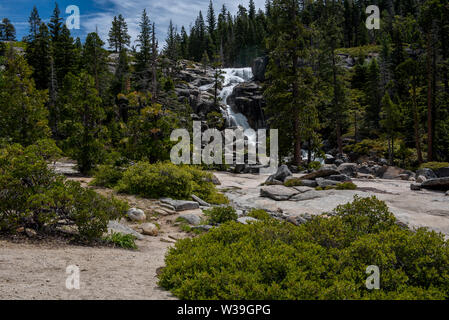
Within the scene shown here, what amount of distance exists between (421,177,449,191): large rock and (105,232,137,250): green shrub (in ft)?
49.5

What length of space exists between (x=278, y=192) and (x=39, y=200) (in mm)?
11282

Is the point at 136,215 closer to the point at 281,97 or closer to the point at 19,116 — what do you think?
the point at 19,116

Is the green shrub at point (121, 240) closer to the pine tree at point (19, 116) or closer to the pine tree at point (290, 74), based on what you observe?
the pine tree at point (19, 116)

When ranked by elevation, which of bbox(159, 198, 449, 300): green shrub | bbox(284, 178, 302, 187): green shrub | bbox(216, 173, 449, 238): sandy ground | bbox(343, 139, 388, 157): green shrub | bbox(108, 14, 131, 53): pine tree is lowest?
bbox(216, 173, 449, 238): sandy ground

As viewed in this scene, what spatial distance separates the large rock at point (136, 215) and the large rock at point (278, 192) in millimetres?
7225

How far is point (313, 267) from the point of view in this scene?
409 cm

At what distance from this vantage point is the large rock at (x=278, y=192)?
15138 millimetres

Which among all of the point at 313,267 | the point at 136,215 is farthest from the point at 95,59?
the point at 313,267

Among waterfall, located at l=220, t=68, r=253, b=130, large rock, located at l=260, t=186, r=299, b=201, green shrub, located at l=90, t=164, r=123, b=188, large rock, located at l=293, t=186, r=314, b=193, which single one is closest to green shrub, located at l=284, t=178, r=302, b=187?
large rock, located at l=293, t=186, r=314, b=193

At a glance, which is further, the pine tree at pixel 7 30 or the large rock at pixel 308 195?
the pine tree at pixel 7 30

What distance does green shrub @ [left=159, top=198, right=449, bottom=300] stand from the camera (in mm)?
3625

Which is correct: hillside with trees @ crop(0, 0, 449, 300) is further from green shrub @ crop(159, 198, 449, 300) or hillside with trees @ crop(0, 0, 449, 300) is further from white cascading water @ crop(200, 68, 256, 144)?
white cascading water @ crop(200, 68, 256, 144)

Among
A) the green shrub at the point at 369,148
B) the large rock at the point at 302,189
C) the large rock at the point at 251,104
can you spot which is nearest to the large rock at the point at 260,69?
the large rock at the point at 251,104

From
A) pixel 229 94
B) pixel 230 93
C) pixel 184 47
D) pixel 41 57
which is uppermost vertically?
pixel 184 47
